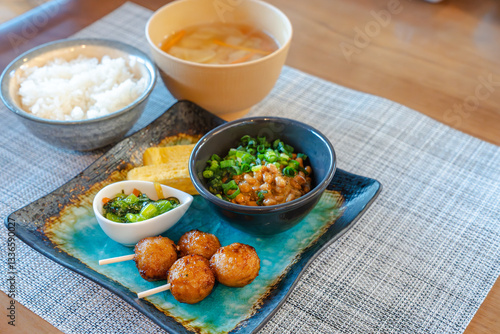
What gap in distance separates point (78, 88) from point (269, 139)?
845 mm

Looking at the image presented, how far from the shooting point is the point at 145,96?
5.96 ft

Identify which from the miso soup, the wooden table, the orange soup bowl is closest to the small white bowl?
the orange soup bowl

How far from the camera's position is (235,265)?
1356 millimetres

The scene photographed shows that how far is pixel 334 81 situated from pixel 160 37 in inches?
36.0

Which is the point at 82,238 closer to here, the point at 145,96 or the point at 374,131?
the point at 145,96

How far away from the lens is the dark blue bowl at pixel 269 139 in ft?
4.70

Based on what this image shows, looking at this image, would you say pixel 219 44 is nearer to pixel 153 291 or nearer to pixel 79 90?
pixel 79 90

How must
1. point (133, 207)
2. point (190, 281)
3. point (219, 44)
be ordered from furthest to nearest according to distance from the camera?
point (219, 44) → point (133, 207) → point (190, 281)

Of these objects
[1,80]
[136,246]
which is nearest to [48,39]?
[1,80]

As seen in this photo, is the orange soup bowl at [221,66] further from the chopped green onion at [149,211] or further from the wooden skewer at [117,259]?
the wooden skewer at [117,259]

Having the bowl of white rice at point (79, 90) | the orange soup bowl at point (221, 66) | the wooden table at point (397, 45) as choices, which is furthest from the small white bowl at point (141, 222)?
the wooden table at point (397, 45)

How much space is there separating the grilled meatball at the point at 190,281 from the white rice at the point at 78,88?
786 millimetres

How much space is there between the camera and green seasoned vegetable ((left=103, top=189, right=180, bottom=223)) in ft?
4.99

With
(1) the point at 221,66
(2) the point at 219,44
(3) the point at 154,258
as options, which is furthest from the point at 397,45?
(3) the point at 154,258
